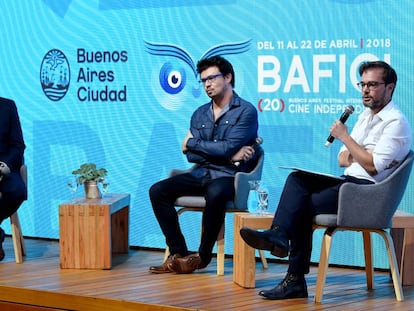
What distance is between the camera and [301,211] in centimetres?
500

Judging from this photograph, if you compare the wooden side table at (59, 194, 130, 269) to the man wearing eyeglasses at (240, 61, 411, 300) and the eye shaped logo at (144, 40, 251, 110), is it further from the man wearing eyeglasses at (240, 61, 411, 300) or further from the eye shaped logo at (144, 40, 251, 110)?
the man wearing eyeglasses at (240, 61, 411, 300)

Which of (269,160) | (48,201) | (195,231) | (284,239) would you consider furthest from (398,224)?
(48,201)

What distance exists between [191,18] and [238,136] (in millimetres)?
1257

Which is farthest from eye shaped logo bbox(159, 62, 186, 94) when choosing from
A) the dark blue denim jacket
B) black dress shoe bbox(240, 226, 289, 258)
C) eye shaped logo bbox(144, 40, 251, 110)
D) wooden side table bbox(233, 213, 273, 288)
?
black dress shoe bbox(240, 226, 289, 258)

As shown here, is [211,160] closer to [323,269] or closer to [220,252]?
[220,252]

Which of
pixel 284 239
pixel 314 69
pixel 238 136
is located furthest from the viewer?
pixel 314 69

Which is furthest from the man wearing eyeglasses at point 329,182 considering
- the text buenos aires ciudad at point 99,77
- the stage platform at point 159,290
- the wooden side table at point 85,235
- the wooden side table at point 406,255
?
the text buenos aires ciudad at point 99,77

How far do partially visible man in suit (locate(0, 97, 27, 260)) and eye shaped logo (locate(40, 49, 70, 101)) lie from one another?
830 millimetres

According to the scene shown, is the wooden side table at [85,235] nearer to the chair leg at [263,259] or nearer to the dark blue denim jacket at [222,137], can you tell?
the dark blue denim jacket at [222,137]

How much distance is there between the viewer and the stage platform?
16.2 feet

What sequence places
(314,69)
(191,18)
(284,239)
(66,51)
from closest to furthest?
(284,239) → (314,69) → (191,18) → (66,51)

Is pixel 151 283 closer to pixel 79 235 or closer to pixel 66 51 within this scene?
pixel 79 235

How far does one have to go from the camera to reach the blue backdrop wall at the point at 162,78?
616 cm

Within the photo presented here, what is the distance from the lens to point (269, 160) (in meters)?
6.50
